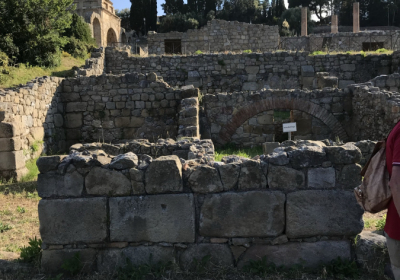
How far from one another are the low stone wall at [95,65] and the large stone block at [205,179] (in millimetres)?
11340

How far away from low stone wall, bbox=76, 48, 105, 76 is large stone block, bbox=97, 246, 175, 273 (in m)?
11.2

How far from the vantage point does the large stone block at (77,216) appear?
395 centimetres

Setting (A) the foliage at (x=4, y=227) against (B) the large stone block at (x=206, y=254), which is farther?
(A) the foliage at (x=4, y=227)

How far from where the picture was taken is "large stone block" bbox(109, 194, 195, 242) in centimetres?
391

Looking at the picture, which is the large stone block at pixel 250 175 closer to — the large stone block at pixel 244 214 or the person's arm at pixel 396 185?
the large stone block at pixel 244 214

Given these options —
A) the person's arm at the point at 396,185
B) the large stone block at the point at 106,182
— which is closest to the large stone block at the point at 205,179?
the large stone block at the point at 106,182

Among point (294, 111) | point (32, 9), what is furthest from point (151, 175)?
point (32, 9)

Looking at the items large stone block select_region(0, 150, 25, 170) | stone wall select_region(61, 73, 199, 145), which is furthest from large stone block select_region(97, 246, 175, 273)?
stone wall select_region(61, 73, 199, 145)

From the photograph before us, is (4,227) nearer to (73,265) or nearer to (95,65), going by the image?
(73,265)

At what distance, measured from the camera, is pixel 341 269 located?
386 cm

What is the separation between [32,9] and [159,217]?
14.6 meters

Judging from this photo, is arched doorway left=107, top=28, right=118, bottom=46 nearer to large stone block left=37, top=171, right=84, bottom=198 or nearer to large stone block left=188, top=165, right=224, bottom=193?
large stone block left=37, top=171, right=84, bottom=198

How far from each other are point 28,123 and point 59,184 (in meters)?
6.68

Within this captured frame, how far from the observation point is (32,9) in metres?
15.9
